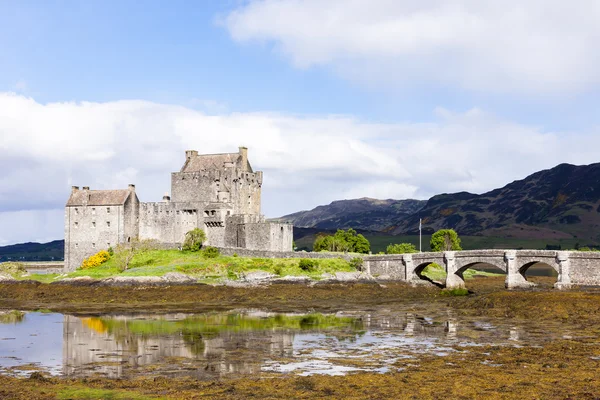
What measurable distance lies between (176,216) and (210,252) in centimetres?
1121

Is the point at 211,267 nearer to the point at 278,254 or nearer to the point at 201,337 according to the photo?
the point at 278,254

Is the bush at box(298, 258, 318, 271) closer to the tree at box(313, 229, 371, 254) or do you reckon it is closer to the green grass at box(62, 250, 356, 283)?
the green grass at box(62, 250, 356, 283)

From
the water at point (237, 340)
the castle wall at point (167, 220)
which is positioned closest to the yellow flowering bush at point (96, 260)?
the castle wall at point (167, 220)

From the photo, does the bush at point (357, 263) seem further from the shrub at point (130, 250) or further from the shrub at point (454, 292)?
the shrub at point (130, 250)

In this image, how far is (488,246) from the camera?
196m

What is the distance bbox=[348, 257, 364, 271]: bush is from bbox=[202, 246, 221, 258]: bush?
15.6m

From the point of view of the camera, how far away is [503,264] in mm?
70750

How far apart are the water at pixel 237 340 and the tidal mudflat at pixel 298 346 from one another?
0.24 ft

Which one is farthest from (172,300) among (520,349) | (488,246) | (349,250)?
(488,246)

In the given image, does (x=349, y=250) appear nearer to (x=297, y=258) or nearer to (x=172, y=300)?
(x=297, y=258)

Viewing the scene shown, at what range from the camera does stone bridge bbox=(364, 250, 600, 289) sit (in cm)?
6652

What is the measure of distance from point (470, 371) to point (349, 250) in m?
71.0

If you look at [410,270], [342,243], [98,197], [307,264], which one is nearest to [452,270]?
[410,270]

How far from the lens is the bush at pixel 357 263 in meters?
77.4
